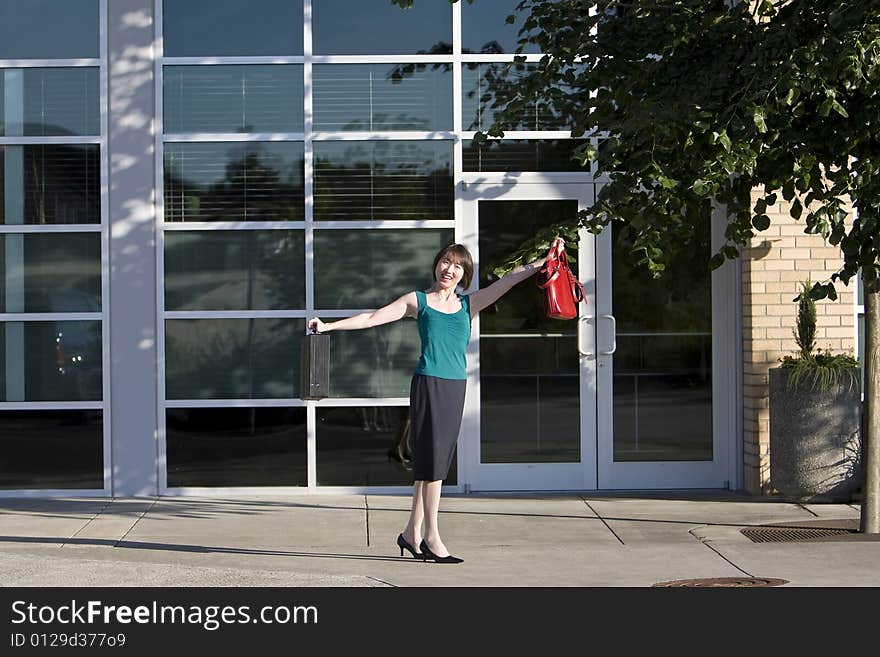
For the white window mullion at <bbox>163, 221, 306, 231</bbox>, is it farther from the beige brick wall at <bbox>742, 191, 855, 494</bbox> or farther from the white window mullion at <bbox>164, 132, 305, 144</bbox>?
the beige brick wall at <bbox>742, 191, 855, 494</bbox>

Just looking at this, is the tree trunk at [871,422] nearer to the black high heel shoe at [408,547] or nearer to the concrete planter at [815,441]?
the concrete planter at [815,441]

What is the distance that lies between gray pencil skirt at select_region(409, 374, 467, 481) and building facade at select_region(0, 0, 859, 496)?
2869mm

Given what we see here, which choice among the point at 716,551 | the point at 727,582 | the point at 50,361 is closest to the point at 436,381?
the point at 727,582

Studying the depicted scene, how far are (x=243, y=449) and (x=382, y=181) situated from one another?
2.33 meters

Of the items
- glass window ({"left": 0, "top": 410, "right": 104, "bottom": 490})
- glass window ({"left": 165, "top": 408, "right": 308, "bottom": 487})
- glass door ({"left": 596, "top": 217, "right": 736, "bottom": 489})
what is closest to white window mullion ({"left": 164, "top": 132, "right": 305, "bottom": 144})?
glass window ({"left": 165, "top": 408, "right": 308, "bottom": 487})

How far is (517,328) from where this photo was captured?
10.3m

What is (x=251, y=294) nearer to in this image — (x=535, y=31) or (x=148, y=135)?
(x=148, y=135)

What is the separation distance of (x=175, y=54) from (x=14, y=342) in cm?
254

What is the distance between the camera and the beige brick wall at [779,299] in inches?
397

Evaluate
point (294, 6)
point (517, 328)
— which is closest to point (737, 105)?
point (517, 328)

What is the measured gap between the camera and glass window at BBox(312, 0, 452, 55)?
1030cm

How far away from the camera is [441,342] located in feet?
24.1

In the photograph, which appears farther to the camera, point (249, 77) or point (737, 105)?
point (249, 77)

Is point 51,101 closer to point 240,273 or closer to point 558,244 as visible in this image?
point 240,273
